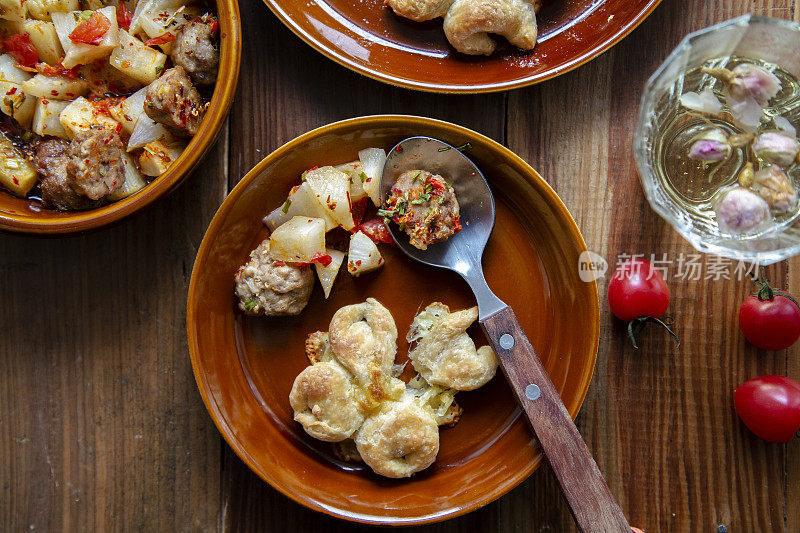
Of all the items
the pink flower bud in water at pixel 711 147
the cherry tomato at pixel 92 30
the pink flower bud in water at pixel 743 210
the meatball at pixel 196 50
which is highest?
the cherry tomato at pixel 92 30

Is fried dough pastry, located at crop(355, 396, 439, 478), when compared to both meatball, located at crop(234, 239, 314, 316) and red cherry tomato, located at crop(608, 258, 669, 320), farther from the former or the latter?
red cherry tomato, located at crop(608, 258, 669, 320)

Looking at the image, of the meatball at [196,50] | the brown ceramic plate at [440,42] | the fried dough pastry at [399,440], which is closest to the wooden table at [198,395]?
the brown ceramic plate at [440,42]

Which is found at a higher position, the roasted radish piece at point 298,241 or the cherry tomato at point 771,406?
the roasted radish piece at point 298,241

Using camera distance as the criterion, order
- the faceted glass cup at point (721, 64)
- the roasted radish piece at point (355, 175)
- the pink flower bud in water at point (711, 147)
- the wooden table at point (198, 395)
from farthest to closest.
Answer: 1. the wooden table at point (198, 395)
2. the roasted radish piece at point (355, 175)
3. the pink flower bud in water at point (711, 147)
4. the faceted glass cup at point (721, 64)

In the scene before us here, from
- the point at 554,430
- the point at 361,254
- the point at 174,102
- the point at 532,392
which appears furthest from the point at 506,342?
the point at 174,102

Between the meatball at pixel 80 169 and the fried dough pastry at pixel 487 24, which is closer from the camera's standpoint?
the meatball at pixel 80 169

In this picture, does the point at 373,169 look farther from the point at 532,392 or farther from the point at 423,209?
the point at 532,392

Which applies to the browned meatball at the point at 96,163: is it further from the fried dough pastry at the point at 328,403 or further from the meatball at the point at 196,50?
the fried dough pastry at the point at 328,403

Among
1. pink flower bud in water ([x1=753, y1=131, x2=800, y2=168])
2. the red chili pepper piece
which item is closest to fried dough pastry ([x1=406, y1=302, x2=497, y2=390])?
pink flower bud in water ([x1=753, y1=131, x2=800, y2=168])
